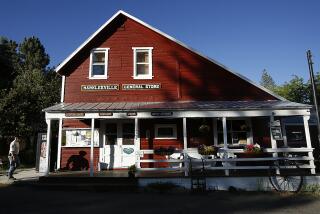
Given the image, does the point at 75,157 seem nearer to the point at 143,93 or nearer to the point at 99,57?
the point at 143,93

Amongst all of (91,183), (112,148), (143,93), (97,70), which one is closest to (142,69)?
(143,93)

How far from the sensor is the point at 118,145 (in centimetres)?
1516

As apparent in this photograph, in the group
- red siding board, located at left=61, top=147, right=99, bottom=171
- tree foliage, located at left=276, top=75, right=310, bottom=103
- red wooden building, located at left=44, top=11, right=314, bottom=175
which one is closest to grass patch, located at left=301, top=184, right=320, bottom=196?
red wooden building, located at left=44, top=11, right=314, bottom=175

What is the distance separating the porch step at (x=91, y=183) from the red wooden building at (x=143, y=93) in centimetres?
275

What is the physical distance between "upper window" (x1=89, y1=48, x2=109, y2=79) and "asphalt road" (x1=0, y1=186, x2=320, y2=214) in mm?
6464

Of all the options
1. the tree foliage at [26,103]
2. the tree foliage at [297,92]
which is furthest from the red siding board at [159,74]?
the tree foliage at [297,92]

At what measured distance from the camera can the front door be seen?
15039mm

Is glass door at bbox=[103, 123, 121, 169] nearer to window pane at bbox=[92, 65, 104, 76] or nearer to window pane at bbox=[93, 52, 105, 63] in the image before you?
window pane at bbox=[92, 65, 104, 76]

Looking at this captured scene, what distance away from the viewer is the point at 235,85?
1583 cm

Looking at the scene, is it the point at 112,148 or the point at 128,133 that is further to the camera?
the point at 128,133

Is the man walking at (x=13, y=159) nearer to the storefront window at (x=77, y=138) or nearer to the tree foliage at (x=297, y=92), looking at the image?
the storefront window at (x=77, y=138)

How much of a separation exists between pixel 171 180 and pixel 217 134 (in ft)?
14.8

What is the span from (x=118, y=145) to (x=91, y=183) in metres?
3.54

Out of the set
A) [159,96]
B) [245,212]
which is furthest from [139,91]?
[245,212]
